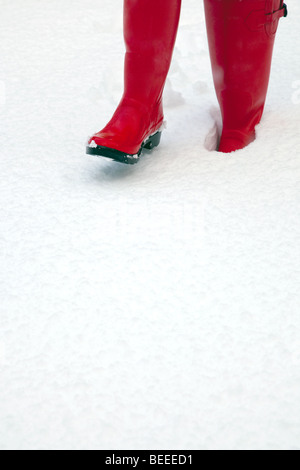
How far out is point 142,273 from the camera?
26.6 inches

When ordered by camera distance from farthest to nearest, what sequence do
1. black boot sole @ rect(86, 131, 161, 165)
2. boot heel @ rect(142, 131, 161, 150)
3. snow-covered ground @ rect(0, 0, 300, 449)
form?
boot heel @ rect(142, 131, 161, 150)
black boot sole @ rect(86, 131, 161, 165)
snow-covered ground @ rect(0, 0, 300, 449)

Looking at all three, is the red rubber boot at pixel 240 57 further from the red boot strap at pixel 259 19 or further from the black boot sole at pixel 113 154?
the black boot sole at pixel 113 154

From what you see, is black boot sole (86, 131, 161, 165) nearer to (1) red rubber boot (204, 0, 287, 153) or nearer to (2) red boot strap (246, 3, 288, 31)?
(1) red rubber boot (204, 0, 287, 153)

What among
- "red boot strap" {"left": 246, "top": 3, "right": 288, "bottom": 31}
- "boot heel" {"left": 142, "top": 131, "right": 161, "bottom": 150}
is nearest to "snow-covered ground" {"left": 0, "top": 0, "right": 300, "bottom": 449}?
"boot heel" {"left": 142, "top": 131, "right": 161, "bottom": 150}

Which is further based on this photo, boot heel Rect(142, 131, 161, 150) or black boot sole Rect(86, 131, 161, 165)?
boot heel Rect(142, 131, 161, 150)

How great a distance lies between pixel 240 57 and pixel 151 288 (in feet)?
1.76

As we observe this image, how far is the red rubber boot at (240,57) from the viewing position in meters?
0.92

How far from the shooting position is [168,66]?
37.4 inches

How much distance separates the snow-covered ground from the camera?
509mm

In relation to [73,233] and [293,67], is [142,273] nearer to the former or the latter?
[73,233]

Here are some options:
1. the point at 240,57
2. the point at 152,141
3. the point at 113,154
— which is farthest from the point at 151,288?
the point at 240,57

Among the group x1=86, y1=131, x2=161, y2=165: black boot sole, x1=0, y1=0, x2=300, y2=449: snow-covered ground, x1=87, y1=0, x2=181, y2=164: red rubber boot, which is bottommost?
x1=0, y1=0, x2=300, y2=449: snow-covered ground

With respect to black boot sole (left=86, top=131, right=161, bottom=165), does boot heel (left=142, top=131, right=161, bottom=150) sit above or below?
below

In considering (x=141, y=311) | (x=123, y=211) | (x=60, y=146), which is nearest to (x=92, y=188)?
(x=123, y=211)
